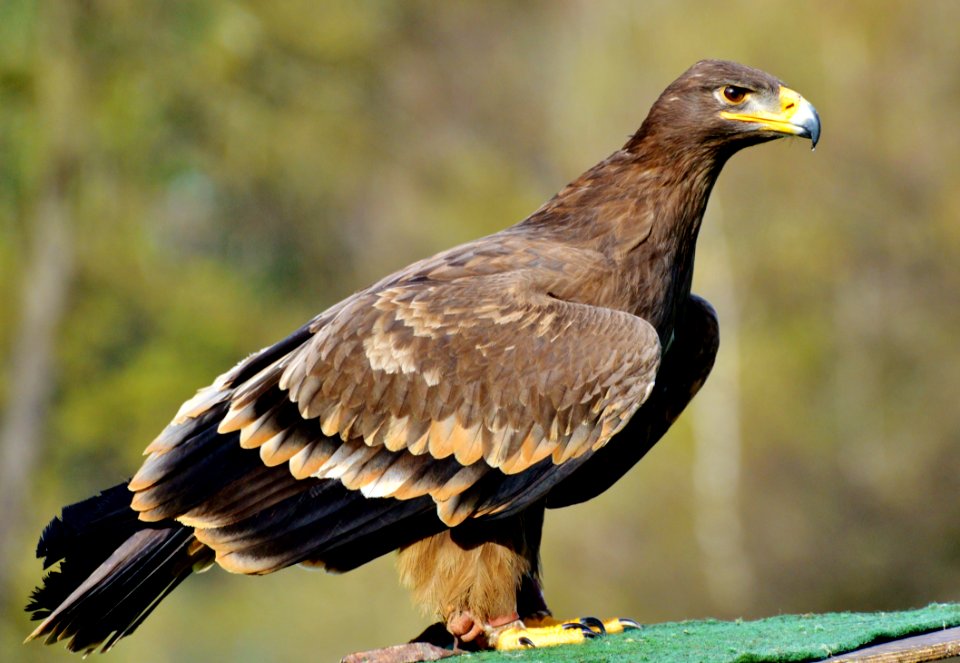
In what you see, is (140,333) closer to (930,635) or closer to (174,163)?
(174,163)

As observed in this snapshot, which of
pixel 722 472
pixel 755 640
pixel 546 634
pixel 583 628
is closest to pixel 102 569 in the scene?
pixel 546 634

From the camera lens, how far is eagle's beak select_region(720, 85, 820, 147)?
4652 millimetres

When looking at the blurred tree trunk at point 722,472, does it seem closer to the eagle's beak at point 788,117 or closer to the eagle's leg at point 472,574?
the eagle's beak at point 788,117

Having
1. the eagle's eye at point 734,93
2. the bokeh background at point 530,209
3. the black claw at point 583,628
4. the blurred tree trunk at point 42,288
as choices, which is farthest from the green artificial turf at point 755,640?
the blurred tree trunk at point 42,288

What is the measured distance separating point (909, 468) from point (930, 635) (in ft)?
34.7

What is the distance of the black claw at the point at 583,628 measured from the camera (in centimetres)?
453

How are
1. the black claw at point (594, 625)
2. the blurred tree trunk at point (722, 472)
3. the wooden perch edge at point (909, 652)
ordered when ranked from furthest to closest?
the blurred tree trunk at point (722, 472) → the black claw at point (594, 625) → the wooden perch edge at point (909, 652)

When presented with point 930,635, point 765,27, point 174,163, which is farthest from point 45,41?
point 930,635

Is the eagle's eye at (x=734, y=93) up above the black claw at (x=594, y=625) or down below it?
above

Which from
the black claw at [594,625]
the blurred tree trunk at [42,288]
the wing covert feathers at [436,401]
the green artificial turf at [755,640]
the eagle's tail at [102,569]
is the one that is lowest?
the green artificial turf at [755,640]

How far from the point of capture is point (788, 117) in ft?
15.3

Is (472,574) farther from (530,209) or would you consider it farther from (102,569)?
(530,209)

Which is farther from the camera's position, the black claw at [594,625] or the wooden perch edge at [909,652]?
the black claw at [594,625]

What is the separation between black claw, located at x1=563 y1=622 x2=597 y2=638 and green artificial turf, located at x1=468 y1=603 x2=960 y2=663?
37 mm
